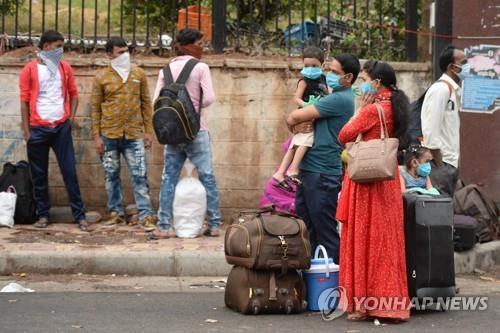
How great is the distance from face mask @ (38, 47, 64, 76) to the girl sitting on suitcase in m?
3.69

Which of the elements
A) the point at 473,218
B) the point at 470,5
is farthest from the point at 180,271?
the point at 470,5

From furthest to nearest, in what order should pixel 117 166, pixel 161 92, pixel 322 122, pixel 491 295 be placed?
1. pixel 117 166
2. pixel 161 92
3. pixel 491 295
4. pixel 322 122

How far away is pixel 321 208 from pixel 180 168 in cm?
260

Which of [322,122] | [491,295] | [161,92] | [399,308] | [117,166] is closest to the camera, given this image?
[399,308]

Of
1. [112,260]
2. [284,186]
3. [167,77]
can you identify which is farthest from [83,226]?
[284,186]

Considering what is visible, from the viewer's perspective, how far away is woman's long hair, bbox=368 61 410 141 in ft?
24.9

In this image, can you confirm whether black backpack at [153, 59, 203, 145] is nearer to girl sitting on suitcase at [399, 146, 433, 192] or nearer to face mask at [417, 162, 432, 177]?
girl sitting on suitcase at [399, 146, 433, 192]

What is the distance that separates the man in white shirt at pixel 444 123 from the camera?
9344mm

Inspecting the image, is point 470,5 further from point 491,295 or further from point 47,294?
point 47,294

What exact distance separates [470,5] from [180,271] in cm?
437

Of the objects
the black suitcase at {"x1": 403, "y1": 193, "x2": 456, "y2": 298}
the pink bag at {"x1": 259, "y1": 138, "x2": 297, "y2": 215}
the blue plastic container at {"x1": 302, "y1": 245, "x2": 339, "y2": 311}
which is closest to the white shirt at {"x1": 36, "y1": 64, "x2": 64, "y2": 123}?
the pink bag at {"x1": 259, "y1": 138, "x2": 297, "y2": 215}

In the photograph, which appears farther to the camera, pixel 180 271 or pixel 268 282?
pixel 180 271

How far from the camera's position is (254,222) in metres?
7.59

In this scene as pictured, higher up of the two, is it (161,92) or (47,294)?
(161,92)
